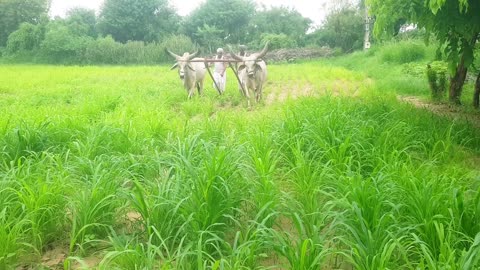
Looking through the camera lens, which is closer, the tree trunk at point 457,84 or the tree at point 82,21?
the tree trunk at point 457,84

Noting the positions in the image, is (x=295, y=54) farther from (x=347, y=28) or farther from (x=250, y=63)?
(x=250, y=63)

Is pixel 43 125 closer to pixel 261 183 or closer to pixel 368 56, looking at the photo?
pixel 261 183

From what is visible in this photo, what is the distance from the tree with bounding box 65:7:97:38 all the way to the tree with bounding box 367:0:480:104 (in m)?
32.4

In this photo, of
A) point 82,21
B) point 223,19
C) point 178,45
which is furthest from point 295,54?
point 82,21

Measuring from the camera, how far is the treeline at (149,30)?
28469 millimetres

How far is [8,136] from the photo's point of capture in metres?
4.03

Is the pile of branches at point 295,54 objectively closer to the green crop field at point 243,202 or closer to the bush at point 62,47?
the bush at point 62,47

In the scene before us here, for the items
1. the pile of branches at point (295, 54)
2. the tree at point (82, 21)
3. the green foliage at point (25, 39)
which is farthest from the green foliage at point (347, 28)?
the green foliage at point (25, 39)

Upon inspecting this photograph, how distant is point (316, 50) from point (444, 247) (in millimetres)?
26727

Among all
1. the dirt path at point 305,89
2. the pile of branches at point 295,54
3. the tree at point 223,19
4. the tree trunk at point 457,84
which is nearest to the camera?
the tree trunk at point 457,84

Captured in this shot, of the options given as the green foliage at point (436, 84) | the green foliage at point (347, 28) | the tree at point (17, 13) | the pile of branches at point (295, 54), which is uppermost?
the tree at point (17, 13)

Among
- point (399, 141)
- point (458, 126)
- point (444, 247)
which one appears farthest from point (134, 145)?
point (458, 126)

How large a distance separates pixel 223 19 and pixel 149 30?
649 cm

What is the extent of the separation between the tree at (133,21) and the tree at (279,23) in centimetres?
734
